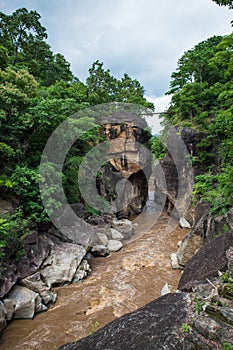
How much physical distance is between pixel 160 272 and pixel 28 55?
17.7 meters

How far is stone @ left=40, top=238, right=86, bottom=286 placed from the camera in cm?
663

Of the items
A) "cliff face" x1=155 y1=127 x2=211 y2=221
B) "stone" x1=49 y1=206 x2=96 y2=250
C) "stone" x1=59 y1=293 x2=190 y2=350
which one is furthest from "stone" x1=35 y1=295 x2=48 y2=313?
"cliff face" x1=155 y1=127 x2=211 y2=221

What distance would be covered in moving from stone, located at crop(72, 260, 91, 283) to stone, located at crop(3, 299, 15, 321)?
226 centimetres

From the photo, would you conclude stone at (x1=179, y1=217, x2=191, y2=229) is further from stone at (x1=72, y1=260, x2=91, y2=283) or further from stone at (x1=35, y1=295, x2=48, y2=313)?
stone at (x1=35, y1=295, x2=48, y2=313)

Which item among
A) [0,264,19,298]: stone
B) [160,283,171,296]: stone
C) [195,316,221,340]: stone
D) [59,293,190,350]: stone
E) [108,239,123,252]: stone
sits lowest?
[160,283,171,296]: stone

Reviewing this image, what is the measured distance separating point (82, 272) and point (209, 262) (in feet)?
16.5

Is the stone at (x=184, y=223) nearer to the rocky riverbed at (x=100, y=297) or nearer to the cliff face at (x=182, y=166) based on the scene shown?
the cliff face at (x=182, y=166)

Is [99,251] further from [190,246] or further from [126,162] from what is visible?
[126,162]

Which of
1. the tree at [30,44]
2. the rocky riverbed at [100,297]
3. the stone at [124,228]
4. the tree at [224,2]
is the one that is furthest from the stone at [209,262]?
the tree at [30,44]

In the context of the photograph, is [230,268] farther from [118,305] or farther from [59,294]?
[59,294]

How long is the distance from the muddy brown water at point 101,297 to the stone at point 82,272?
21 centimetres

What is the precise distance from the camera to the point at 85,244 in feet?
28.8

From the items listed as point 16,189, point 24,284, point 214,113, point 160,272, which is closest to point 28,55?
point 16,189

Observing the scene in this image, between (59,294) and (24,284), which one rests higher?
(24,284)
